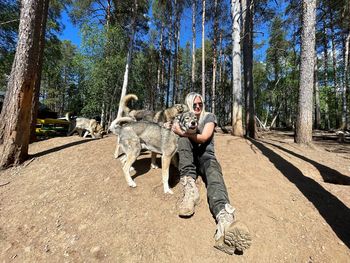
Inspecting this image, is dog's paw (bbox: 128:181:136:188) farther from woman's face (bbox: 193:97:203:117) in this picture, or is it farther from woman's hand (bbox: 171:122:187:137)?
woman's face (bbox: 193:97:203:117)

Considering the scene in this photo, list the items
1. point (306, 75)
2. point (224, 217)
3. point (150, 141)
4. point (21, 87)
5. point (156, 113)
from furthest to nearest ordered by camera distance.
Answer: point (156, 113), point (306, 75), point (21, 87), point (150, 141), point (224, 217)

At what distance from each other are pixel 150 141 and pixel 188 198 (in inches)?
54.4

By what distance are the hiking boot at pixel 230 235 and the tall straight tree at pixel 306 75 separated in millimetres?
5142

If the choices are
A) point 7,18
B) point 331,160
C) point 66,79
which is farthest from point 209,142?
point 66,79

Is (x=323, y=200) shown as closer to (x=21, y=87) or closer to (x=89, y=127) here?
(x=21, y=87)

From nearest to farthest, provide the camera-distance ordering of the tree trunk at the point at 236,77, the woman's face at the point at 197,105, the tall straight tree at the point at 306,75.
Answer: the woman's face at the point at 197,105, the tall straight tree at the point at 306,75, the tree trunk at the point at 236,77

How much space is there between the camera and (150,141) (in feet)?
13.7

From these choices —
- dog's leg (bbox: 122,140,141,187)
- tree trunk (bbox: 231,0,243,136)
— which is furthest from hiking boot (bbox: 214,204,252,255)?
tree trunk (bbox: 231,0,243,136)

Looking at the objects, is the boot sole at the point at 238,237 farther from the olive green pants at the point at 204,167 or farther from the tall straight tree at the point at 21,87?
the tall straight tree at the point at 21,87

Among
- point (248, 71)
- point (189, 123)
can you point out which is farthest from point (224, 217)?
point (248, 71)

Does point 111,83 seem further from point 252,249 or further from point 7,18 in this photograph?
point 252,249

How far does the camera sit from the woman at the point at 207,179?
2.50m

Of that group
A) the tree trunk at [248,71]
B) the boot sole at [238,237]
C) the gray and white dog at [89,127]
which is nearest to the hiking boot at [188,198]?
the boot sole at [238,237]

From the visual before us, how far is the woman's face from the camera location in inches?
153
